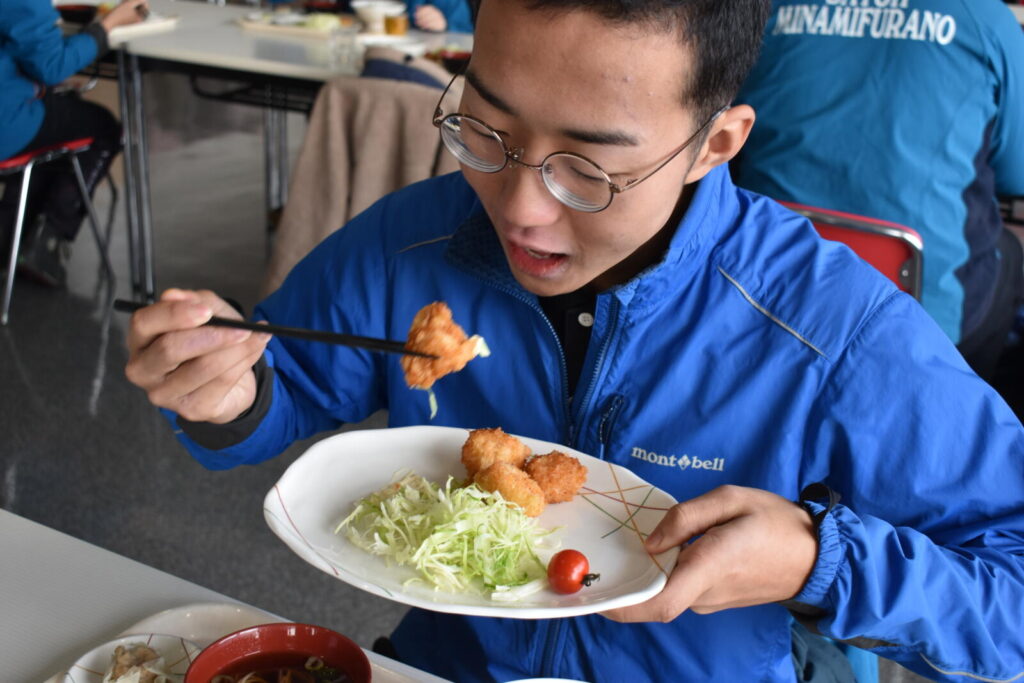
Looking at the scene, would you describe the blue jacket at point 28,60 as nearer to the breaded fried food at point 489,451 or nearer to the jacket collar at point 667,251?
the jacket collar at point 667,251

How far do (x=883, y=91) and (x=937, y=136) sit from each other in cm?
18

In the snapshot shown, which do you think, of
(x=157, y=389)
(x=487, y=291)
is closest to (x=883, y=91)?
(x=487, y=291)

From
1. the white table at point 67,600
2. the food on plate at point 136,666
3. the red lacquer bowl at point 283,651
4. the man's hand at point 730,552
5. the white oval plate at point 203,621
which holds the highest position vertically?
the man's hand at point 730,552

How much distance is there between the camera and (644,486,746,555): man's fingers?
3.47 ft

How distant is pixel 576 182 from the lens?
1.10 metres

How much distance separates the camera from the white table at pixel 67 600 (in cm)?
111

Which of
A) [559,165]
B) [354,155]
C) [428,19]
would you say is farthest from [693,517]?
[428,19]

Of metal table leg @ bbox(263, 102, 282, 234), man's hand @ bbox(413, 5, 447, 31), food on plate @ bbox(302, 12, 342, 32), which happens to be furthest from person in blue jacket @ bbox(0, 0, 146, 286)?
man's hand @ bbox(413, 5, 447, 31)

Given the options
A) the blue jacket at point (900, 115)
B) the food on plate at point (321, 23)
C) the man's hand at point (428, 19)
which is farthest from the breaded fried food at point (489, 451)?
the man's hand at point (428, 19)

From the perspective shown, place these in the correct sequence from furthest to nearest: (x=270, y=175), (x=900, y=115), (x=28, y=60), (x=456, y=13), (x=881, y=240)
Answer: (x=270, y=175)
(x=456, y=13)
(x=28, y=60)
(x=900, y=115)
(x=881, y=240)

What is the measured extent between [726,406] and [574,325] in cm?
25

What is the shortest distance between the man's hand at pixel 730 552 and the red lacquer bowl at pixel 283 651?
0.89 ft

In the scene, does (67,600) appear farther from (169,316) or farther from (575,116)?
(575,116)

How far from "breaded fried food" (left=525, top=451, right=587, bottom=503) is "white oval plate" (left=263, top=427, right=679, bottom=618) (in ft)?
0.05
